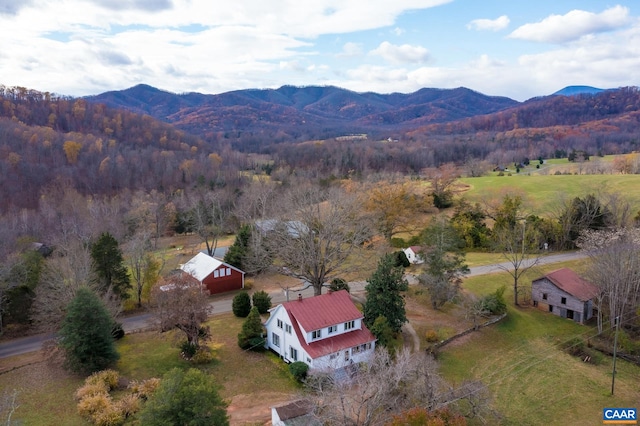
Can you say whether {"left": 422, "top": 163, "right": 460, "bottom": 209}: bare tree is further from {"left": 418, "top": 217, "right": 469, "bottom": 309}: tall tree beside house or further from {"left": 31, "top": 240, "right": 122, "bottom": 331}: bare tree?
{"left": 31, "top": 240, "right": 122, "bottom": 331}: bare tree

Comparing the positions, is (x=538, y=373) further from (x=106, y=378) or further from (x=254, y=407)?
(x=106, y=378)

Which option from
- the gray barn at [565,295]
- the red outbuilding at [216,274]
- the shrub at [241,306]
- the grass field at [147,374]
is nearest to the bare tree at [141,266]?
the red outbuilding at [216,274]

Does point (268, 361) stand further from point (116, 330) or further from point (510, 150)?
point (510, 150)

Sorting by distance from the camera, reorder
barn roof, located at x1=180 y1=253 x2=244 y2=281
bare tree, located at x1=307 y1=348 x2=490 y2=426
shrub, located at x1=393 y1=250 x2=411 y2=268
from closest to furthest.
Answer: bare tree, located at x1=307 y1=348 x2=490 y2=426, barn roof, located at x1=180 y1=253 x2=244 y2=281, shrub, located at x1=393 y1=250 x2=411 y2=268

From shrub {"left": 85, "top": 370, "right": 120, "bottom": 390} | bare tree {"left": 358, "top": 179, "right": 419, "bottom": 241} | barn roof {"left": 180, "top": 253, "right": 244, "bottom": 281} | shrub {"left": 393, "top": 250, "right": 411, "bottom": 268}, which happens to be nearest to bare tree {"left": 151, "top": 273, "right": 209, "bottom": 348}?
shrub {"left": 85, "top": 370, "right": 120, "bottom": 390}

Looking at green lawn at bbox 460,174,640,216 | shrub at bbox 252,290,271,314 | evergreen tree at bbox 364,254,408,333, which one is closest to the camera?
evergreen tree at bbox 364,254,408,333

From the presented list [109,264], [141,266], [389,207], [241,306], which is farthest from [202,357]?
[389,207]

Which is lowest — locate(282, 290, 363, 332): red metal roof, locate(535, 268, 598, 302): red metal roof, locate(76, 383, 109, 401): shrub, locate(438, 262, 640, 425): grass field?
locate(438, 262, 640, 425): grass field

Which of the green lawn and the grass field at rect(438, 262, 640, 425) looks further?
the green lawn
